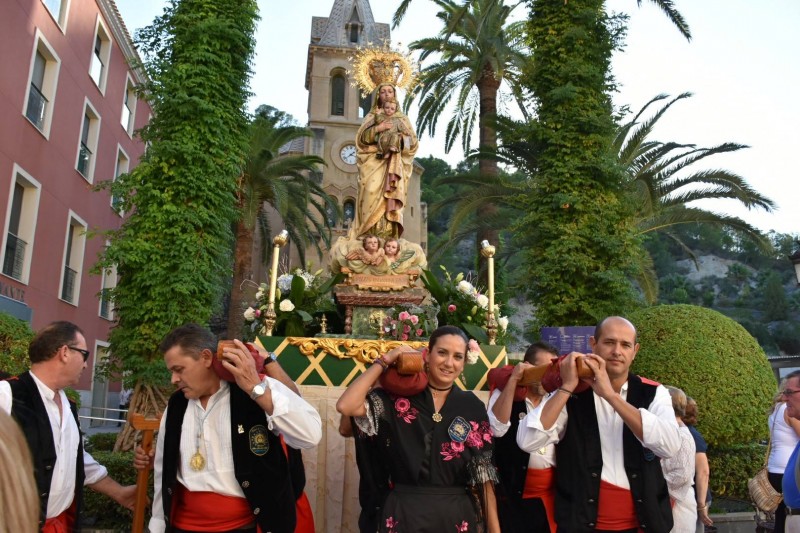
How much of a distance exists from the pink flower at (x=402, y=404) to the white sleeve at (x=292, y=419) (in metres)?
0.38

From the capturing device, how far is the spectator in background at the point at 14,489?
121 centimetres

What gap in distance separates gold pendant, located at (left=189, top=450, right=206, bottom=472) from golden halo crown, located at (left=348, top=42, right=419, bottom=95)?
6.89 m

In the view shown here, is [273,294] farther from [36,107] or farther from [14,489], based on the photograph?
[36,107]

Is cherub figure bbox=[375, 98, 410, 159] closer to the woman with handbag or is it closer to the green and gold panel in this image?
the green and gold panel

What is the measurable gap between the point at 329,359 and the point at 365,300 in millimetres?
1257

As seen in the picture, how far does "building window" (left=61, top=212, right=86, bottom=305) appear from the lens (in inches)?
674

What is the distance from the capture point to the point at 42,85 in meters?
15.4

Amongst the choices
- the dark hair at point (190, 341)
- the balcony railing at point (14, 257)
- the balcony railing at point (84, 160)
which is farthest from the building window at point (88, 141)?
the dark hair at point (190, 341)

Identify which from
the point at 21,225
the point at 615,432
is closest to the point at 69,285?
the point at 21,225

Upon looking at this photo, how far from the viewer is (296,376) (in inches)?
253

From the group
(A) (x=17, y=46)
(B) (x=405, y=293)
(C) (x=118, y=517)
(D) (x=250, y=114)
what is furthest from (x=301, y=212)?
(C) (x=118, y=517)

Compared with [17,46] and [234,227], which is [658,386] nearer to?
[17,46]

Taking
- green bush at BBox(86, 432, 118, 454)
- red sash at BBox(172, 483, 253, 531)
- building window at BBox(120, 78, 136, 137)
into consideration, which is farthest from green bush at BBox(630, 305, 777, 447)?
building window at BBox(120, 78, 136, 137)

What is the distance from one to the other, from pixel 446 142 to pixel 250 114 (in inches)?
303
